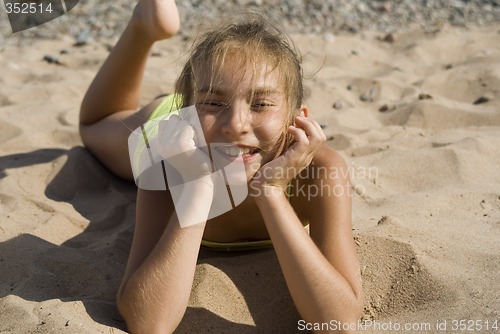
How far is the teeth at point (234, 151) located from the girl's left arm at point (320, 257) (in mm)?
150

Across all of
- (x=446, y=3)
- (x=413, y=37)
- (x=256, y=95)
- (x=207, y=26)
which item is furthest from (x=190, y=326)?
(x=446, y=3)

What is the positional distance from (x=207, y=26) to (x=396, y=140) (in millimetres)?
1583

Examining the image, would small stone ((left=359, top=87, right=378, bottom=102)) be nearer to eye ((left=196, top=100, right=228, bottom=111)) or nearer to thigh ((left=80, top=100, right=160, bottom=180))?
thigh ((left=80, top=100, right=160, bottom=180))

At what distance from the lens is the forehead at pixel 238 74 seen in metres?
2.29

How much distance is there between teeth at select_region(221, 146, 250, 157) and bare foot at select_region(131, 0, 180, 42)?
1179mm

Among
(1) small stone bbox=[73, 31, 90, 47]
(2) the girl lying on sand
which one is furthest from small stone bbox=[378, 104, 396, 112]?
(1) small stone bbox=[73, 31, 90, 47]

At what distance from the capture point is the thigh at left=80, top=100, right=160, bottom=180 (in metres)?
3.39

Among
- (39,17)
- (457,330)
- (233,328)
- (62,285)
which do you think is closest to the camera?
(457,330)

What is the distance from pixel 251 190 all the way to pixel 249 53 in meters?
0.47

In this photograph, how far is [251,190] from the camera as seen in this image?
7.61 ft

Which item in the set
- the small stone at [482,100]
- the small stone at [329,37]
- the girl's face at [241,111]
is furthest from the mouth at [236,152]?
the small stone at [329,37]

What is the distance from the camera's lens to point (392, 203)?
308 centimetres

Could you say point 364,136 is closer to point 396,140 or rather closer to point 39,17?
point 396,140

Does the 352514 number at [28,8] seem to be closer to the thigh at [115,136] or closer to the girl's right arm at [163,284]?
the thigh at [115,136]
